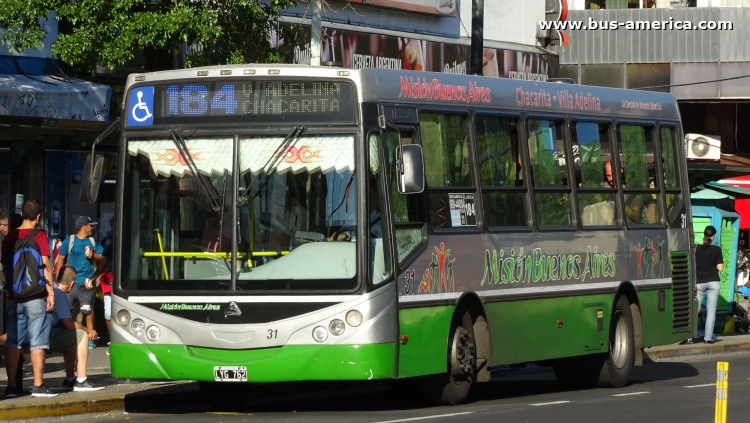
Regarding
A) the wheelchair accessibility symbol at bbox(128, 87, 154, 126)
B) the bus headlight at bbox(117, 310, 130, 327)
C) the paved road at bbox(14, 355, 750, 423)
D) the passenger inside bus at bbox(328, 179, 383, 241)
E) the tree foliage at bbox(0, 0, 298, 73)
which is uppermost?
the tree foliage at bbox(0, 0, 298, 73)

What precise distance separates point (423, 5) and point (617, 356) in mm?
14397

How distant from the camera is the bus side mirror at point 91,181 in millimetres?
11766

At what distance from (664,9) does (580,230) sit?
20.7m

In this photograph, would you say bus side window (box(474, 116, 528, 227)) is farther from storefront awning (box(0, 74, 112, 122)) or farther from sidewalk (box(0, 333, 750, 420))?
A: storefront awning (box(0, 74, 112, 122))

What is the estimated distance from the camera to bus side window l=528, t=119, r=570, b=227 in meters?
14.0

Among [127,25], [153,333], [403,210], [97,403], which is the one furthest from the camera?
[127,25]

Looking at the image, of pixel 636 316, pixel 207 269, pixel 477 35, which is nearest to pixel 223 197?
pixel 207 269

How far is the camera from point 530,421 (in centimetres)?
1161

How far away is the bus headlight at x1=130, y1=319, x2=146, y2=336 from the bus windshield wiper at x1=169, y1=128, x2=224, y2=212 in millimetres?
1118

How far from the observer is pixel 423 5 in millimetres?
28781

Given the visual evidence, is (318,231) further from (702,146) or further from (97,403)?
(702,146)

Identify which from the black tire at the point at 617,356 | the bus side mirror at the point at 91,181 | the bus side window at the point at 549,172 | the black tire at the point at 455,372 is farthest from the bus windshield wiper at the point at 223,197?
the black tire at the point at 617,356

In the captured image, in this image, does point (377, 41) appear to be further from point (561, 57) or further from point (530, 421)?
point (530, 421)

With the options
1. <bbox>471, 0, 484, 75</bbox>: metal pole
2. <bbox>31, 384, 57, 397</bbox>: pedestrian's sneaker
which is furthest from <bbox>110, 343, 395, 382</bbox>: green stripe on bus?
<bbox>471, 0, 484, 75</bbox>: metal pole
